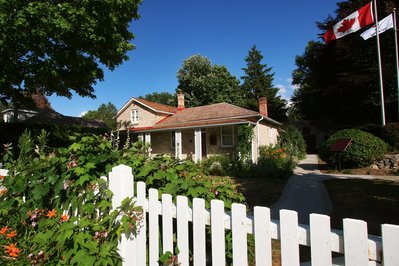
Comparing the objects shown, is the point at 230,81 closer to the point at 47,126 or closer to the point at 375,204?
the point at 47,126

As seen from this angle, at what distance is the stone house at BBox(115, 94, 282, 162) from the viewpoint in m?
17.9

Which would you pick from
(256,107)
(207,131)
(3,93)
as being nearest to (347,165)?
(207,131)

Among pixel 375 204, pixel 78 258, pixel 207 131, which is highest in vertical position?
pixel 207 131

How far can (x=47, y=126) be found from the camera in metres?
18.0

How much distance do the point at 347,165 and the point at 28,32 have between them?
53.7 feet

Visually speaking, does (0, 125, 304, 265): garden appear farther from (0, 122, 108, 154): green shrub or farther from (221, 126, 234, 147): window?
(221, 126, 234, 147): window

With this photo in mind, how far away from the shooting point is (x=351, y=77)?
63.1 feet

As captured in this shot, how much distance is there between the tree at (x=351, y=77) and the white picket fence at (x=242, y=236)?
66.5 ft

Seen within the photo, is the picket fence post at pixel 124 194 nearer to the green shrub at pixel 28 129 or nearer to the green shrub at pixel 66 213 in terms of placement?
the green shrub at pixel 66 213

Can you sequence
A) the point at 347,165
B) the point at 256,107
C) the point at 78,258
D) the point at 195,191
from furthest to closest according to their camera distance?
1. the point at 256,107
2. the point at 347,165
3. the point at 195,191
4. the point at 78,258

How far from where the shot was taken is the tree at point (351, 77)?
61.0 feet

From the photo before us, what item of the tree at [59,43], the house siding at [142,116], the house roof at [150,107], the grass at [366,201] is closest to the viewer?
the grass at [366,201]

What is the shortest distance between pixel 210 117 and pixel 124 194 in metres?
17.7

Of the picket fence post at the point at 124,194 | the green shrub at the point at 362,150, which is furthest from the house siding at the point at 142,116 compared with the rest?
the picket fence post at the point at 124,194
